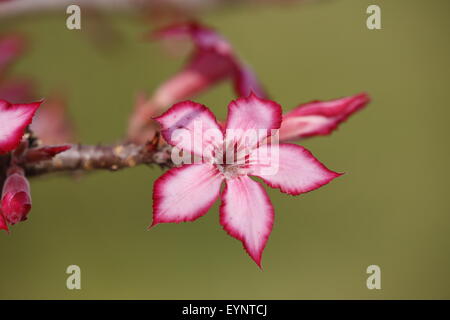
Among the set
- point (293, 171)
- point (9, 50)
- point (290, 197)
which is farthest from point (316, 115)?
point (290, 197)

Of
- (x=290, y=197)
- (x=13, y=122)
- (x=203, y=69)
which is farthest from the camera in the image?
(x=290, y=197)

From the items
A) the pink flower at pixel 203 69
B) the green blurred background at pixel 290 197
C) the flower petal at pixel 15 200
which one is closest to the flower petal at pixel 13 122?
the flower petal at pixel 15 200

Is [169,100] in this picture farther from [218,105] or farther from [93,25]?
[218,105]

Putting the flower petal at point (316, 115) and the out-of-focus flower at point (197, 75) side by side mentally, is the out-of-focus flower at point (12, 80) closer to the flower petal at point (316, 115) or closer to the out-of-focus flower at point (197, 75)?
the out-of-focus flower at point (197, 75)

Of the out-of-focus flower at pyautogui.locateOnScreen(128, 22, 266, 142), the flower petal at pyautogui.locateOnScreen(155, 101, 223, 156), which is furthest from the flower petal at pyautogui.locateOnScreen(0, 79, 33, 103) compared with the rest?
the flower petal at pyautogui.locateOnScreen(155, 101, 223, 156)

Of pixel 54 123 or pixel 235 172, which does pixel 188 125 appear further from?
pixel 54 123

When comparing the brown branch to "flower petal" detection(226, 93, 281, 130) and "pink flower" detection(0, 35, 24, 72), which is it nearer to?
"flower petal" detection(226, 93, 281, 130)

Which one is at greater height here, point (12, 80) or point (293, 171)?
point (12, 80)
